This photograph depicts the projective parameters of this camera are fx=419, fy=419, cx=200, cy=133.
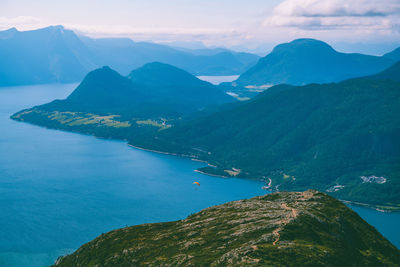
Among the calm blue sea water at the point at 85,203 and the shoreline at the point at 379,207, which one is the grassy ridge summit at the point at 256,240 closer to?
the calm blue sea water at the point at 85,203

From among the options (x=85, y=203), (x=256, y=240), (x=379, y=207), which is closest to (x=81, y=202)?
(x=85, y=203)

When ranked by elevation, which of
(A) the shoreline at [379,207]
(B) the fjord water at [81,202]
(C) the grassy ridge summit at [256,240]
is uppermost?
(C) the grassy ridge summit at [256,240]

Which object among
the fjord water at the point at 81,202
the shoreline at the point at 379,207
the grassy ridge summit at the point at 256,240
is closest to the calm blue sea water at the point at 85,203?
the fjord water at the point at 81,202

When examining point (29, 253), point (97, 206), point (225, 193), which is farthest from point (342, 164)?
point (29, 253)

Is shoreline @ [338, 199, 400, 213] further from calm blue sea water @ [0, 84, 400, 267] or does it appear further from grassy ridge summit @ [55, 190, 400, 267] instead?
grassy ridge summit @ [55, 190, 400, 267]

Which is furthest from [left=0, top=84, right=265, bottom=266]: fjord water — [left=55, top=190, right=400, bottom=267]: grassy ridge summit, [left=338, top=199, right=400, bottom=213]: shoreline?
[left=338, top=199, right=400, bottom=213]: shoreline

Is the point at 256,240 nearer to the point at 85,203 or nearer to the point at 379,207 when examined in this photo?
the point at 85,203

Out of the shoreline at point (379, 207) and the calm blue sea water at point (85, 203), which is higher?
the shoreline at point (379, 207)

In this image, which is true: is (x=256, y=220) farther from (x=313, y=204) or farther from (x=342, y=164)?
(x=342, y=164)
